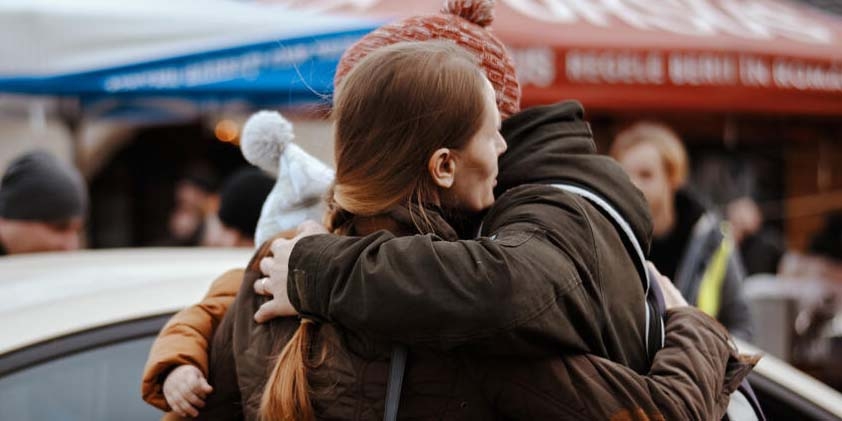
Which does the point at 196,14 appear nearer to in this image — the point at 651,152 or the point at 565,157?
the point at 651,152

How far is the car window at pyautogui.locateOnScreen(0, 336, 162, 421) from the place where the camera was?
2.07 meters

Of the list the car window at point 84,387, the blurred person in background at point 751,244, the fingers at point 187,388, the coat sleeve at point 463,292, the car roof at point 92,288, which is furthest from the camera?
the blurred person in background at point 751,244

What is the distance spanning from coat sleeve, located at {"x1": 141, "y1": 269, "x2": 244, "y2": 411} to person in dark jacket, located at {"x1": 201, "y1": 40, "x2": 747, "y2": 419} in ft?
0.51

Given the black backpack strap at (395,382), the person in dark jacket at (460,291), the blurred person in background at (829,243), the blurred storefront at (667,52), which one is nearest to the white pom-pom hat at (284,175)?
the person in dark jacket at (460,291)

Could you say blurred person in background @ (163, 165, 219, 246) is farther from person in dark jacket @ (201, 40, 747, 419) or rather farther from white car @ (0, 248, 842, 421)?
person in dark jacket @ (201, 40, 747, 419)

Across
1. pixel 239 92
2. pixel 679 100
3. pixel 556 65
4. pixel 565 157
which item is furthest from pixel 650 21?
pixel 565 157

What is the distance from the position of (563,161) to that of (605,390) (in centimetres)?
33

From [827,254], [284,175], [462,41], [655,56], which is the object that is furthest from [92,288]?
[827,254]

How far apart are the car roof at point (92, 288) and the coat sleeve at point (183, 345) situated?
0.52m

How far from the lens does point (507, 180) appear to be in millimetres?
1602

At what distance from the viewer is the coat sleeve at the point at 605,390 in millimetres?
1425

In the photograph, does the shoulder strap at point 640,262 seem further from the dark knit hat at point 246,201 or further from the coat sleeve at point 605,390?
the dark knit hat at point 246,201

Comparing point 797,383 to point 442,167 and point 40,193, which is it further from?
point 40,193

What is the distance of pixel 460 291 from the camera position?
1.38 m
